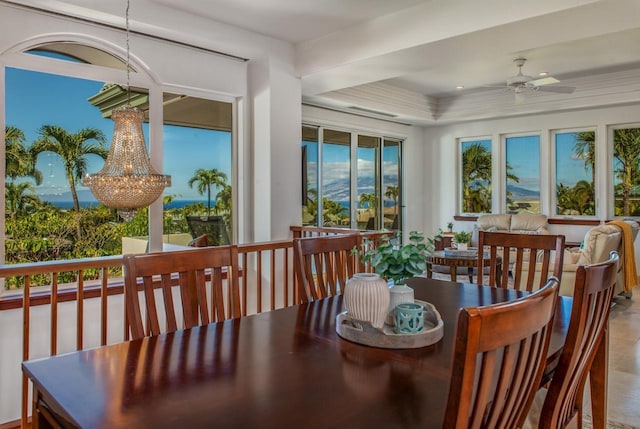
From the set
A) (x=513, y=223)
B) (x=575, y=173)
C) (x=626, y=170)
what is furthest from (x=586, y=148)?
(x=513, y=223)

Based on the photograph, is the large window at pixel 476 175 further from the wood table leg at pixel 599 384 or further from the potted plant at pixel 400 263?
the potted plant at pixel 400 263

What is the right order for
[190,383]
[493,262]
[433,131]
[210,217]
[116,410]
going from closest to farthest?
[116,410] → [190,383] → [493,262] → [210,217] → [433,131]

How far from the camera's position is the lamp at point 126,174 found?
3.21 metres

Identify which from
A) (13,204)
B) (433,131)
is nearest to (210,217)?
(13,204)

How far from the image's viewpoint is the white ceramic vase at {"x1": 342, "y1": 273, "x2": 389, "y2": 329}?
4.80ft

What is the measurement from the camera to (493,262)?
8.37 ft

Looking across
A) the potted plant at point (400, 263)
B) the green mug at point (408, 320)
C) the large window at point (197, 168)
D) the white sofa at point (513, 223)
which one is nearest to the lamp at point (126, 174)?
the large window at point (197, 168)

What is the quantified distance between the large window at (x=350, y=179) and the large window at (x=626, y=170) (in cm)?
321

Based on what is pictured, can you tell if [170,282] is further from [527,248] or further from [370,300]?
[527,248]

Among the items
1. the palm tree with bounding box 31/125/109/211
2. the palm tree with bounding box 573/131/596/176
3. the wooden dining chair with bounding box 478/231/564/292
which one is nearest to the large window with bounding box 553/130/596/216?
the palm tree with bounding box 573/131/596/176

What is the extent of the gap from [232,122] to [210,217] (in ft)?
3.22

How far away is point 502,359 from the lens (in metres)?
0.83

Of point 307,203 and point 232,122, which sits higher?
point 232,122

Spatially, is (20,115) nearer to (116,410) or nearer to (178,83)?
(178,83)
